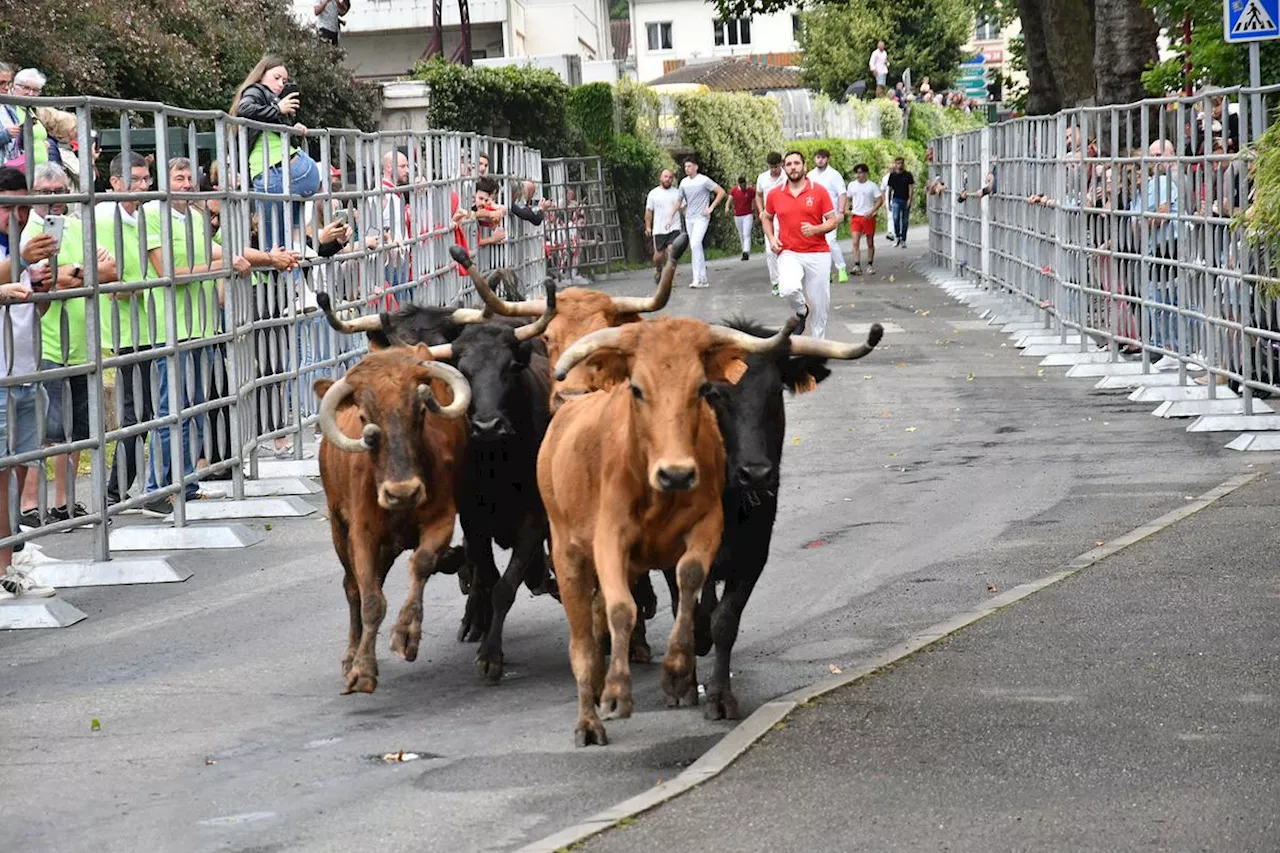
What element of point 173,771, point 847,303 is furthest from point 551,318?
point 847,303

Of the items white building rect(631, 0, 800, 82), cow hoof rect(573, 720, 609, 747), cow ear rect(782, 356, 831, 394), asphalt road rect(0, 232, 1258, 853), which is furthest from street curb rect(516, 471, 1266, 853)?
white building rect(631, 0, 800, 82)

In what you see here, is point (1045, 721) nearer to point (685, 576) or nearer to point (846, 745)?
point (846, 745)

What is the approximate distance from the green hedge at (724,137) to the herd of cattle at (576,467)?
4185 cm

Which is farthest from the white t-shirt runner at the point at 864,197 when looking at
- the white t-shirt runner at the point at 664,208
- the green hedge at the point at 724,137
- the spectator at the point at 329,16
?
the green hedge at the point at 724,137

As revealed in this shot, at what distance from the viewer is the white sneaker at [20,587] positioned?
11016 mm

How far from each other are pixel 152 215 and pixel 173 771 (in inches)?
227

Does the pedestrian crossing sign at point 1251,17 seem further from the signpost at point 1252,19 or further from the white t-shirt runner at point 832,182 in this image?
the white t-shirt runner at point 832,182

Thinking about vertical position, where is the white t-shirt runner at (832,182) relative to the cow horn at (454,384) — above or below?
above

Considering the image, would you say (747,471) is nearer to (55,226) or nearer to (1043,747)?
(1043,747)

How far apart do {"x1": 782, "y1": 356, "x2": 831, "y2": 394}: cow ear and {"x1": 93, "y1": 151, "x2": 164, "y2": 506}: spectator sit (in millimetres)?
4673

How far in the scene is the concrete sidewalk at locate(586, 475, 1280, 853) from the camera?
21.0 feet

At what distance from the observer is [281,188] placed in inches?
591

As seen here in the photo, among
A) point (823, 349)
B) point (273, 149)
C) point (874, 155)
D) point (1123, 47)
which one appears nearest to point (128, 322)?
point (273, 149)

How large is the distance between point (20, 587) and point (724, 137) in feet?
142
